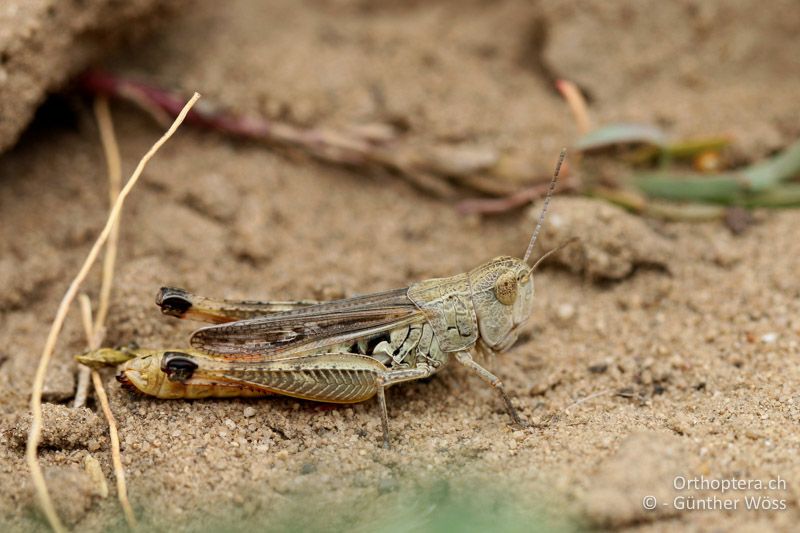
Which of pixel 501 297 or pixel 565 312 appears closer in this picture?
pixel 501 297

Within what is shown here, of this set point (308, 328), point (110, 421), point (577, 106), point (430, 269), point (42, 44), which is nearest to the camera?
point (110, 421)

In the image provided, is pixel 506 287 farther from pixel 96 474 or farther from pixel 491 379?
pixel 96 474

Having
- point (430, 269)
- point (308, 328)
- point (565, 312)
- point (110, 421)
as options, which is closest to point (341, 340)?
point (308, 328)

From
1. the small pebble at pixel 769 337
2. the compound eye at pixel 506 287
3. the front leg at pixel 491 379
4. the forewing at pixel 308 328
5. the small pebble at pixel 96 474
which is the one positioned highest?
the compound eye at pixel 506 287

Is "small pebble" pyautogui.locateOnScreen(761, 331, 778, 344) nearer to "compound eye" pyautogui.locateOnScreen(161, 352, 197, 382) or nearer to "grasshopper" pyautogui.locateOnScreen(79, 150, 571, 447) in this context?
"grasshopper" pyautogui.locateOnScreen(79, 150, 571, 447)

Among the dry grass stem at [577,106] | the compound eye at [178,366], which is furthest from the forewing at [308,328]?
the dry grass stem at [577,106]

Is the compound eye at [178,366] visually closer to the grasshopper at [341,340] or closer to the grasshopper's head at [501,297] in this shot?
the grasshopper at [341,340]

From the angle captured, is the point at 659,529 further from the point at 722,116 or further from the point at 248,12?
the point at 248,12
